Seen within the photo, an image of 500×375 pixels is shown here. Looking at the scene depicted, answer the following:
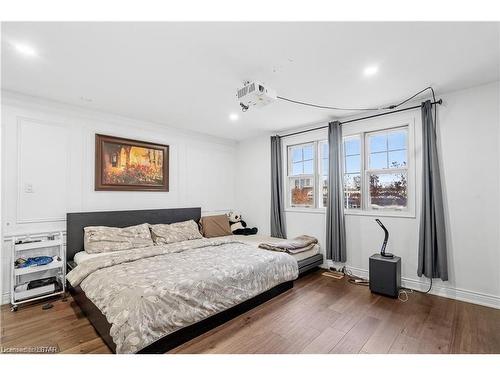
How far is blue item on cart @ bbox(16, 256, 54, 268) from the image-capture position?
9.00 ft

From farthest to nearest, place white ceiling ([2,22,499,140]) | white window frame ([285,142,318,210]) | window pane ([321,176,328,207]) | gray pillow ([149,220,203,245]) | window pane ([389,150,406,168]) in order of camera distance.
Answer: white window frame ([285,142,318,210]), window pane ([321,176,328,207]), gray pillow ([149,220,203,245]), window pane ([389,150,406,168]), white ceiling ([2,22,499,140])

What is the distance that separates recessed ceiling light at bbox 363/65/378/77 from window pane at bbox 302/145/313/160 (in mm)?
1991

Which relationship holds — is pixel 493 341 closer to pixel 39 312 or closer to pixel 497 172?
pixel 497 172

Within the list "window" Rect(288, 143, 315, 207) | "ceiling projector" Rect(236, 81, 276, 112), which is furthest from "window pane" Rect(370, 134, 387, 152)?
"ceiling projector" Rect(236, 81, 276, 112)

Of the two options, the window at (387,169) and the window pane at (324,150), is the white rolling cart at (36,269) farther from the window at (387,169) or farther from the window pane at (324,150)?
the window at (387,169)

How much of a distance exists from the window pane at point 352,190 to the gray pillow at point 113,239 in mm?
3111

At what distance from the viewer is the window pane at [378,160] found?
3582 millimetres

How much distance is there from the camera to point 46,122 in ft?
10.2

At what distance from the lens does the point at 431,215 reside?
9.66 ft

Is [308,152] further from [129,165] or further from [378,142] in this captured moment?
[129,165]

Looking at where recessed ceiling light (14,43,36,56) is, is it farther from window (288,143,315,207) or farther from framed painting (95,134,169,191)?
window (288,143,315,207)

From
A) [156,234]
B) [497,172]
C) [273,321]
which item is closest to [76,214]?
[156,234]

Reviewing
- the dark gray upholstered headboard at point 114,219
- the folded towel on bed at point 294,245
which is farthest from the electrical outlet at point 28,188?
the folded towel on bed at point 294,245
